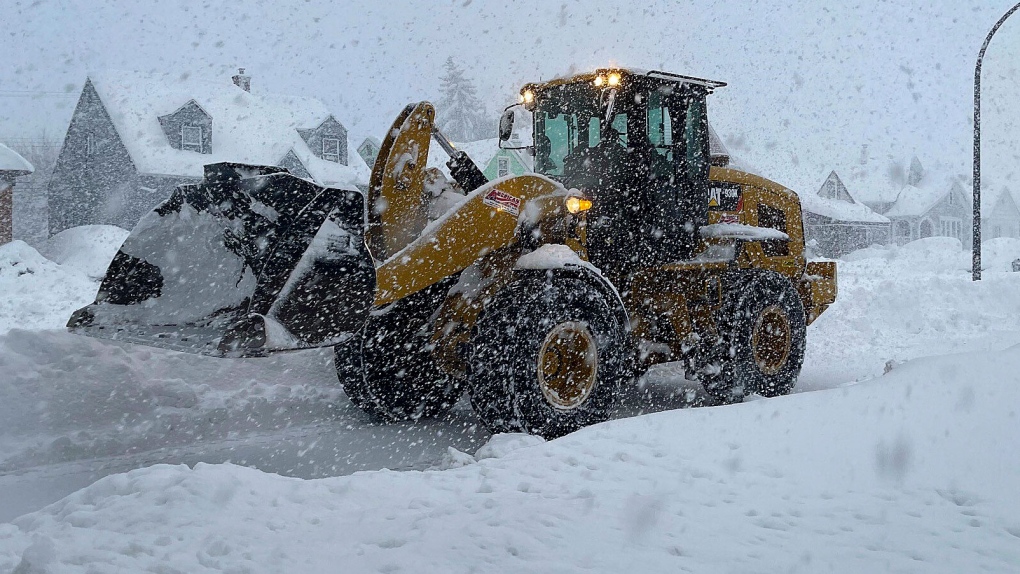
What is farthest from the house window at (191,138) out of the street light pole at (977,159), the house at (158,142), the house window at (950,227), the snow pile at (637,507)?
the house window at (950,227)

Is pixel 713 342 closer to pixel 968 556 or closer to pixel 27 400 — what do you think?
pixel 968 556

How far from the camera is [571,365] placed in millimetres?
5906

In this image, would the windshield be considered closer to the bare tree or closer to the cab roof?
the cab roof

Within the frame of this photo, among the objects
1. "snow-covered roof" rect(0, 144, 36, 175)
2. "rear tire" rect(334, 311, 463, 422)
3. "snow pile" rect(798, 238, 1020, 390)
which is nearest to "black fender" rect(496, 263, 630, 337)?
"rear tire" rect(334, 311, 463, 422)

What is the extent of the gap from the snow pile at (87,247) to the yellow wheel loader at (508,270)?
16275 millimetres

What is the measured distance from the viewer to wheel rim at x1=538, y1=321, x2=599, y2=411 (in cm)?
575

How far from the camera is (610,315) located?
5.92 m

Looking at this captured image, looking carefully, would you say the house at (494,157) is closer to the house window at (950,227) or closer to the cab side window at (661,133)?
the cab side window at (661,133)

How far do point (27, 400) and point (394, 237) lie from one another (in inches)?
109

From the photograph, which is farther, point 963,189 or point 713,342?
point 963,189

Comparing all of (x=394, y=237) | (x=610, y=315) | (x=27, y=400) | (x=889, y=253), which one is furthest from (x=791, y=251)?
(x=889, y=253)

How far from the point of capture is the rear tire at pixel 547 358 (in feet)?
17.7

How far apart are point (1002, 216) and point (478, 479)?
7364 cm

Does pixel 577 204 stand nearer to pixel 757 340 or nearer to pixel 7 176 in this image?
pixel 757 340
